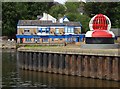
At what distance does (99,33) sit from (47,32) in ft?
236

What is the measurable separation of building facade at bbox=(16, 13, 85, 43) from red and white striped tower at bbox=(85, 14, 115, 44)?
66.0m

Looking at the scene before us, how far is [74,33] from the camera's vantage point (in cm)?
14275

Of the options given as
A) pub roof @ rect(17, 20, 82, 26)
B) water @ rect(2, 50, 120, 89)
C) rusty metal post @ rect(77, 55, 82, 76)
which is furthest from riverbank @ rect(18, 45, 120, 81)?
pub roof @ rect(17, 20, 82, 26)

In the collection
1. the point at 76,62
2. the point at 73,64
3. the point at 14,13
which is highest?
the point at 14,13

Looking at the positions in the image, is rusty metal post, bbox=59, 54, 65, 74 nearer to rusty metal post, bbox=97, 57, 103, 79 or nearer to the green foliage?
rusty metal post, bbox=97, 57, 103, 79

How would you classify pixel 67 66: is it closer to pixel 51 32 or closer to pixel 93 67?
pixel 93 67

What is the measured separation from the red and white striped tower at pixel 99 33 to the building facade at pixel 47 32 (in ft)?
217

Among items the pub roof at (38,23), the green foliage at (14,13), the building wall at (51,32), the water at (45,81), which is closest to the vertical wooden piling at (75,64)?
the water at (45,81)

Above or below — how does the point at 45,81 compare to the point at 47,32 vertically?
below

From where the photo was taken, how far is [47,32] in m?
142

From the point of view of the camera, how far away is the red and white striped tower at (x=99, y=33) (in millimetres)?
70250

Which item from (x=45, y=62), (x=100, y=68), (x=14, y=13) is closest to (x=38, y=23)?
(x=14, y=13)

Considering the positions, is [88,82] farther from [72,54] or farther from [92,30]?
[92,30]

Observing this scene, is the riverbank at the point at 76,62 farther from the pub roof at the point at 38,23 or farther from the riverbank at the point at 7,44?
the pub roof at the point at 38,23
